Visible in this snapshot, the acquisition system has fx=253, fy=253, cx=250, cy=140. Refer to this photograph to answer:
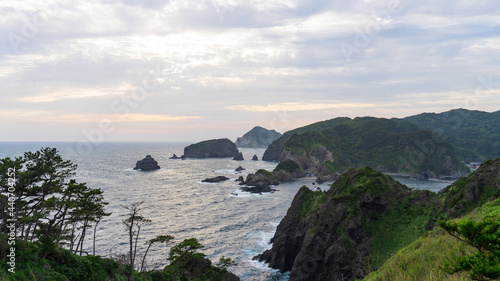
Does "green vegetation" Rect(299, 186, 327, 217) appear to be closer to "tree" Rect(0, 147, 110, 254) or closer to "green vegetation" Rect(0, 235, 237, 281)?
"green vegetation" Rect(0, 235, 237, 281)

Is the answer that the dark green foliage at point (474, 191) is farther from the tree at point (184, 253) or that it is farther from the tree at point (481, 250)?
the tree at point (481, 250)

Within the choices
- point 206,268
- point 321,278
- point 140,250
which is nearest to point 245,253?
point 206,268

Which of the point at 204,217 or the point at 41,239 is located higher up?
the point at 41,239

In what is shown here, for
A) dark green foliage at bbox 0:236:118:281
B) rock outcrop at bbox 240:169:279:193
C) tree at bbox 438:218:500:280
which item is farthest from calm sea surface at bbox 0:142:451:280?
tree at bbox 438:218:500:280

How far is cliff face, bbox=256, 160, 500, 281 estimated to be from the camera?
40.3 metres

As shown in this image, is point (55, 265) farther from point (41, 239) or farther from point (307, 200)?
point (307, 200)

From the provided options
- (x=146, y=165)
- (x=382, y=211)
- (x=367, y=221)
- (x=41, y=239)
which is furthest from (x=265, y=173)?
(x=41, y=239)

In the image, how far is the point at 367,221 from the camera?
45.9 m

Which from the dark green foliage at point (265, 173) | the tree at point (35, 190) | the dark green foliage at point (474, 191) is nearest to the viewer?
the tree at point (35, 190)

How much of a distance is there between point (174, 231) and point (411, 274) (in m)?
67.8

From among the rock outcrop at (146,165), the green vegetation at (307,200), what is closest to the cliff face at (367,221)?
the green vegetation at (307,200)

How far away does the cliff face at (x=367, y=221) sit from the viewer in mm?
40312

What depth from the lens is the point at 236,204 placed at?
9694cm

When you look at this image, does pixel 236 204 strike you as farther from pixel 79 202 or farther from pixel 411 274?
pixel 411 274
